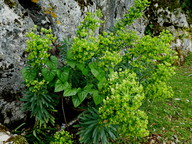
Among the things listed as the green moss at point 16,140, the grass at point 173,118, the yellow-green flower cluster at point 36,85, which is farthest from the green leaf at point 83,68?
the grass at point 173,118

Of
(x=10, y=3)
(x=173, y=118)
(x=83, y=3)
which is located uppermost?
(x=83, y=3)

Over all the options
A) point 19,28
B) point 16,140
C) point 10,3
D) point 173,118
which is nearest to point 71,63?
point 16,140

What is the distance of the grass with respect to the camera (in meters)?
3.96

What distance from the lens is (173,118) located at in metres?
4.73

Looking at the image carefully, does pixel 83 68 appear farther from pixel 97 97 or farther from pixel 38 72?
pixel 38 72

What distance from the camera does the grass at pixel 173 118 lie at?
396 centimetres

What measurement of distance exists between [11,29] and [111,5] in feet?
12.3

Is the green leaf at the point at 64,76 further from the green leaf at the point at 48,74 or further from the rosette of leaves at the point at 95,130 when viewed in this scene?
the rosette of leaves at the point at 95,130

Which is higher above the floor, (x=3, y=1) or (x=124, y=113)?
(x=3, y=1)

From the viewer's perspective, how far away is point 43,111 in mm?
3020

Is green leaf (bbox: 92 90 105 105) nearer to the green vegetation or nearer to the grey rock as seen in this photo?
the green vegetation

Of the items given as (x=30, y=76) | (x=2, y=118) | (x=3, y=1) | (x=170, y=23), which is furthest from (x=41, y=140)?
(x=170, y=23)

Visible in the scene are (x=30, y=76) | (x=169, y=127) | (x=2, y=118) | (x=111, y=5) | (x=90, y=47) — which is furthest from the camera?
(x=111, y=5)

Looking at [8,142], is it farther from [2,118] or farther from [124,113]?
[124,113]
